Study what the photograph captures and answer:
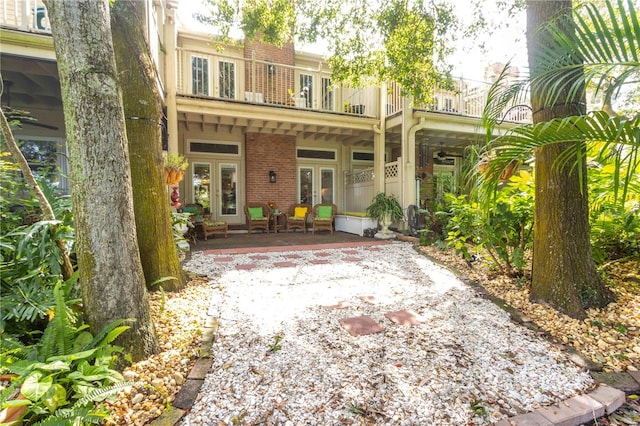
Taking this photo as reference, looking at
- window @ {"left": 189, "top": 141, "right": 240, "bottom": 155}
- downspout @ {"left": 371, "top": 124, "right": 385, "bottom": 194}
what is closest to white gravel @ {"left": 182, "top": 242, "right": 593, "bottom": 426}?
downspout @ {"left": 371, "top": 124, "right": 385, "bottom": 194}

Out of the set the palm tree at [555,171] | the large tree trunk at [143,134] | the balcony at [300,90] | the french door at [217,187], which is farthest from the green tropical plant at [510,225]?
the french door at [217,187]

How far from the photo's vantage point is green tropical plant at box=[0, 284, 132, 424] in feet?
3.90

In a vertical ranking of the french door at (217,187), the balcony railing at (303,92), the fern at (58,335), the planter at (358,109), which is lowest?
the fern at (58,335)

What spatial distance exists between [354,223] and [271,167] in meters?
2.88

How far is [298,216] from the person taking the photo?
27.5 ft

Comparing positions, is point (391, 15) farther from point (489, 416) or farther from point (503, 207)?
point (489, 416)

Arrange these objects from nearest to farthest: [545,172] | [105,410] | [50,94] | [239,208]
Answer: [105,410] < [545,172] < [50,94] < [239,208]

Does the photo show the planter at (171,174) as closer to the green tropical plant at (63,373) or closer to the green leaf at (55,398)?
the green tropical plant at (63,373)

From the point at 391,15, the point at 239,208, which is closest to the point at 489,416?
the point at 391,15

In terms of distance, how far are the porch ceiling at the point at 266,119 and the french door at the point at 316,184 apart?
1045 mm

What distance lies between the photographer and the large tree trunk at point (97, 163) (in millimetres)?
1517

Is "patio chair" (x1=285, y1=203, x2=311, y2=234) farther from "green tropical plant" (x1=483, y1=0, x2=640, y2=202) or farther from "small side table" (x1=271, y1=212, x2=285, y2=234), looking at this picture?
"green tropical plant" (x1=483, y1=0, x2=640, y2=202)

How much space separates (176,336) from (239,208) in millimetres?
6801

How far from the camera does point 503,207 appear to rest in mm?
3082
